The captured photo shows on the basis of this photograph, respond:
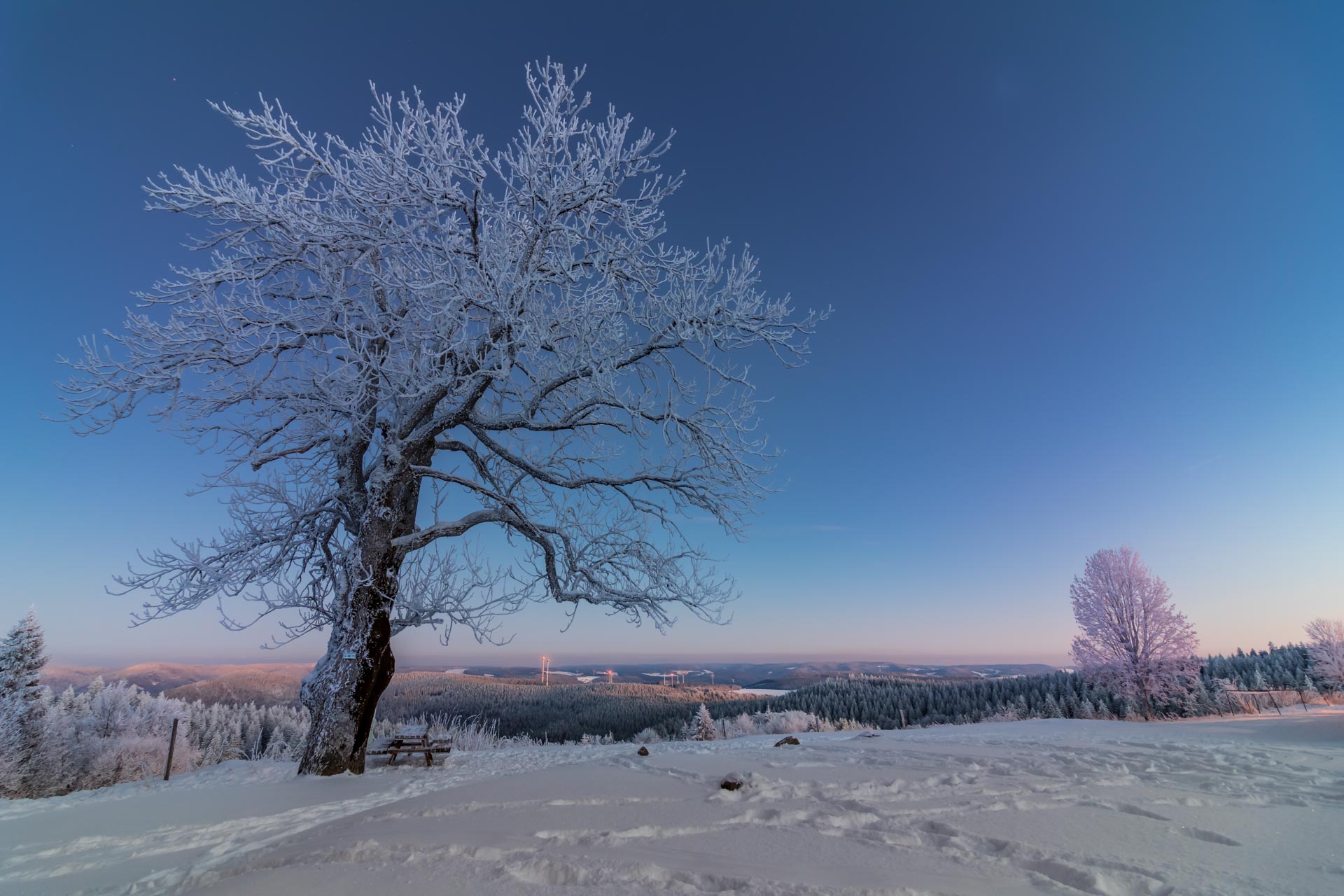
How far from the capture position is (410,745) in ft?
33.1

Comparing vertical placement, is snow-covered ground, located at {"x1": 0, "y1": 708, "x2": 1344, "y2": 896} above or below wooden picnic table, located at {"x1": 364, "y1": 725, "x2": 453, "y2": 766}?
above

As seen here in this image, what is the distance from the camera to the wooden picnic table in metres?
10.0

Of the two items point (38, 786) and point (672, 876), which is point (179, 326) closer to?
point (672, 876)

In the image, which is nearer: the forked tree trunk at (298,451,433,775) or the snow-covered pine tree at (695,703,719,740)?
the forked tree trunk at (298,451,433,775)

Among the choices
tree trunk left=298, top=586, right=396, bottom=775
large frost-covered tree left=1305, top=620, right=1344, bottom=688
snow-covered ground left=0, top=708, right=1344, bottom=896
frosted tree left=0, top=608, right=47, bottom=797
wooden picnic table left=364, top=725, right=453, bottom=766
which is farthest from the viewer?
frosted tree left=0, top=608, right=47, bottom=797

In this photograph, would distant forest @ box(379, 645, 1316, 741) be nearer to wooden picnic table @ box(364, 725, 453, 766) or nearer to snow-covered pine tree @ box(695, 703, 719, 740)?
snow-covered pine tree @ box(695, 703, 719, 740)

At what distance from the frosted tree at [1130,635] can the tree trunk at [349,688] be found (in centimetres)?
2861

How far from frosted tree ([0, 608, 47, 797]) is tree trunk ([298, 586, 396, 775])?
25345mm

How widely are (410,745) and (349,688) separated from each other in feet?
6.07

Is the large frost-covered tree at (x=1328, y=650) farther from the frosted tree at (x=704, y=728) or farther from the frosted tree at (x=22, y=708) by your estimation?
the frosted tree at (x=22, y=708)

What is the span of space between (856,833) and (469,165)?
934 cm

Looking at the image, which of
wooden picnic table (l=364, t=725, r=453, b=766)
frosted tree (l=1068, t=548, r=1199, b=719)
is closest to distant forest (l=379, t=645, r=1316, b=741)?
frosted tree (l=1068, t=548, r=1199, b=719)

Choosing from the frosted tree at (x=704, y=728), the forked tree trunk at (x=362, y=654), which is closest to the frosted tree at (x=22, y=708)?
the forked tree trunk at (x=362, y=654)

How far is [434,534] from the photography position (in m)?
9.91
